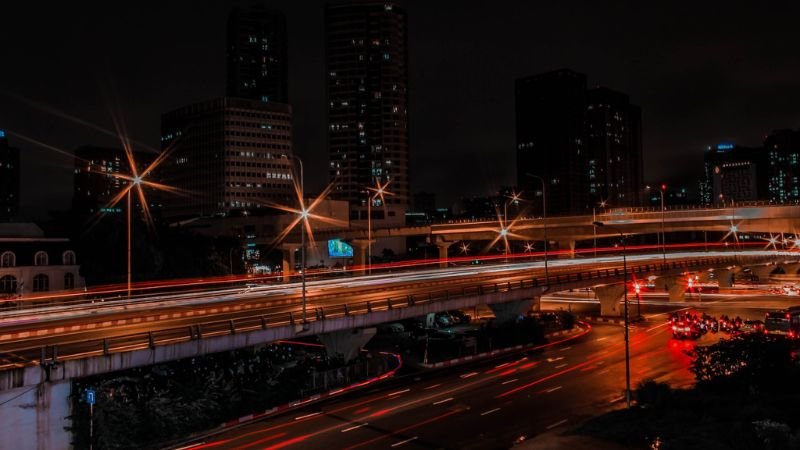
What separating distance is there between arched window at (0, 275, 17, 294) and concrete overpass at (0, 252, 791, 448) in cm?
2454

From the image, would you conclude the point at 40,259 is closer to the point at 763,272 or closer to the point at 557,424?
the point at 557,424

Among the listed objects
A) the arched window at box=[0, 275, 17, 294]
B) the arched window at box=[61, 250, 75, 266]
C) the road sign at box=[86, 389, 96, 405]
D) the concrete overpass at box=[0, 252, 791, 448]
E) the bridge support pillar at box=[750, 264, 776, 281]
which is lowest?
the bridge support pillar at box=[750, 264, 776, 281]

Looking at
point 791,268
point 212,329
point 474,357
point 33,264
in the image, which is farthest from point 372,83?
point 212,329

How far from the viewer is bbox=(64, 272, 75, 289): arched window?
59844mm

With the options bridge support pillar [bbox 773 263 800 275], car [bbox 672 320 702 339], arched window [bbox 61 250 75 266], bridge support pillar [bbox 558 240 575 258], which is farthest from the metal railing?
bridge support pillar [bbox 773 263 800 275]

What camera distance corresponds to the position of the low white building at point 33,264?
5509 cm

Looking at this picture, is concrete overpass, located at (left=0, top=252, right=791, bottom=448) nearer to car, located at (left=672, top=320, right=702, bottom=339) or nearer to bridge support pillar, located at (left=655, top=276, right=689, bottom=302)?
car, located at (left=672, top=320, right=702, bottom=339)

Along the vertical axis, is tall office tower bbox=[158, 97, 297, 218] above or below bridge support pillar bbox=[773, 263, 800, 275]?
above

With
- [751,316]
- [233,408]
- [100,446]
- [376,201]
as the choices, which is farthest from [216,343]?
[376,201]

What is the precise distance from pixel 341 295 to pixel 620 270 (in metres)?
33.3

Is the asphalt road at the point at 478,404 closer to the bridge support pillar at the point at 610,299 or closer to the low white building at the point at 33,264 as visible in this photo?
the bridge support pillar at the point at 610,299

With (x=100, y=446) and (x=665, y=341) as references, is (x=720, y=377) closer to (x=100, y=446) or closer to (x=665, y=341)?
(x=665, y=341)

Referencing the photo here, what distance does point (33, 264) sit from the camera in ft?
188

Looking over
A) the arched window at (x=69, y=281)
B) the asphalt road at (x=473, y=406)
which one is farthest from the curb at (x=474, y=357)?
the arched window at (x=69, y=281)
